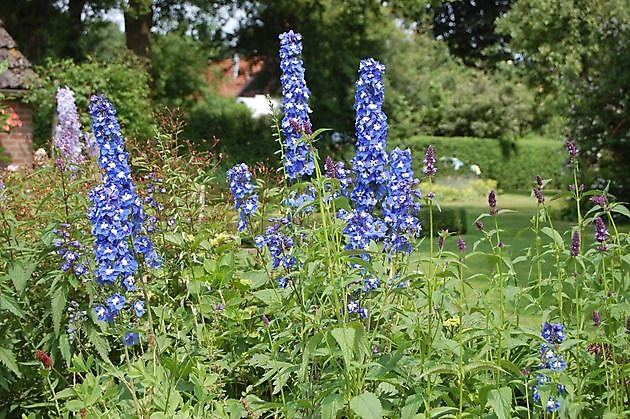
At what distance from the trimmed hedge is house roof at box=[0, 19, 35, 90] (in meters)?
15.4

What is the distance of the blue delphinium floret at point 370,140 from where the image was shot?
132 inches

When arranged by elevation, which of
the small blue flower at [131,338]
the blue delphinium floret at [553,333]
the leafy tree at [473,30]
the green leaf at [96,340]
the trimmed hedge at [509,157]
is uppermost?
the leafy tree at [473,30]

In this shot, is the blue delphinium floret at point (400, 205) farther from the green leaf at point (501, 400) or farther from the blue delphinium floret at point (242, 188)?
the green leaf at point (501, 400)

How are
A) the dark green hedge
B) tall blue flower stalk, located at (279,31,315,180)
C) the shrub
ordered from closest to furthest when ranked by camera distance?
tall blue flower stalk, located at (279,31,315,180) → the dark green hedge → the shrub

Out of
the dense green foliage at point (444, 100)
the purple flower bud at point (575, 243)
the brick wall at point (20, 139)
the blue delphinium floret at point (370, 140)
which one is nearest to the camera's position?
the purple flower bud at point (575, 243)

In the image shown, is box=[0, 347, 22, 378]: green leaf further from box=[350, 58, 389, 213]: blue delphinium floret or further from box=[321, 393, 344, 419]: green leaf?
box=[350, 58, 389, 213]: blue delphinium floret

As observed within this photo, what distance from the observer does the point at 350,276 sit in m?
2.92

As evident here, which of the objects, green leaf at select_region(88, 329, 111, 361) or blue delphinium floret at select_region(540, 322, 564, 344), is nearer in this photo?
blue delphinium floret at select_region(540, 322, 564, 344)

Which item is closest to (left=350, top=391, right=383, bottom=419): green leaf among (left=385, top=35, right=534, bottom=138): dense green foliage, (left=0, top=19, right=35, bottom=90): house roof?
(left=0, top=19, right=35, bottom=90): house roof

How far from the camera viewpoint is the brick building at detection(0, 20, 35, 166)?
12.3 metres

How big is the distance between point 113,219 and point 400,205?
114 cm

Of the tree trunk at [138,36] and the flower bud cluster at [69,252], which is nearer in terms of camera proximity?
the flower bud cluster at [69,252]

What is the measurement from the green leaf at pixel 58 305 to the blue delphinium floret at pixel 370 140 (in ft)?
3.99

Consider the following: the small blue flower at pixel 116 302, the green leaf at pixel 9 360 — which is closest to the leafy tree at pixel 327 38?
the green leaf at pixel 9 360
